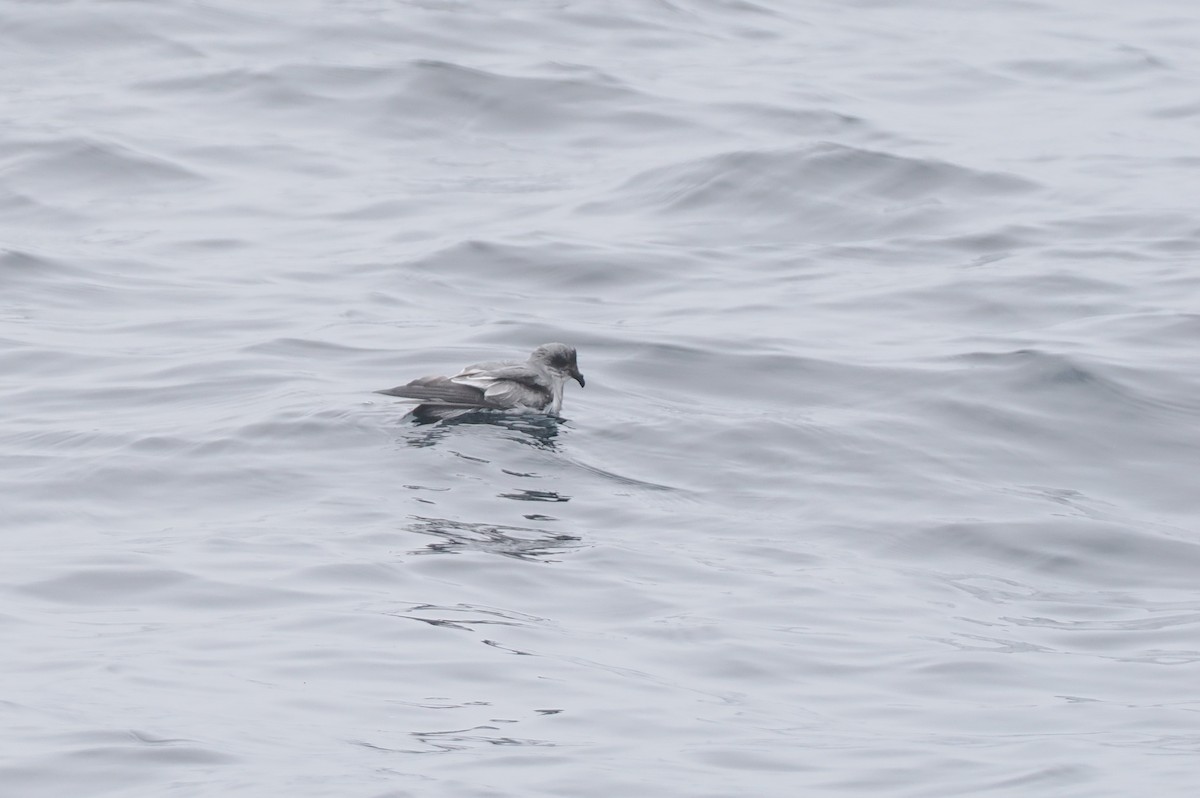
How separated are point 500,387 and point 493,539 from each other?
2086 mm

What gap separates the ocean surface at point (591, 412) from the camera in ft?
21.2

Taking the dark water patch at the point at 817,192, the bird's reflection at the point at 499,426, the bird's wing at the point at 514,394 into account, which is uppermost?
the dark water patch at the point at 817,192

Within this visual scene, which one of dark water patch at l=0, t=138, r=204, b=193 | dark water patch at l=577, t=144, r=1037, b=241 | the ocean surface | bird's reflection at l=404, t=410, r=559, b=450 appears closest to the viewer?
the ocean surface

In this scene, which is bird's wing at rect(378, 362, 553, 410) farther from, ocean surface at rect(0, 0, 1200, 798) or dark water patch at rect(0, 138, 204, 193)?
dark water patch at rect(0, 138, 204, 193)

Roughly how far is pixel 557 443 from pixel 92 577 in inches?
123

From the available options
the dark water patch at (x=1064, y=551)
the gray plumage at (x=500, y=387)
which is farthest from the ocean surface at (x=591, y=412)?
the gray plumage at (x=500, y=387)

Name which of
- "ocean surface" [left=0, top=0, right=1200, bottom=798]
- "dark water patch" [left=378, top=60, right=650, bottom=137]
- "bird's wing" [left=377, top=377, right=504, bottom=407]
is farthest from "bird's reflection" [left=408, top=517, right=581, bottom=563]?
"dark water patch" [left=378, top=60, right=650, bottom=137]

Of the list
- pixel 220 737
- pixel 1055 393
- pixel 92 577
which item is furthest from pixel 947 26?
pixel 220 737

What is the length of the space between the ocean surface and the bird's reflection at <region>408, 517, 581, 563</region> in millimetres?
32

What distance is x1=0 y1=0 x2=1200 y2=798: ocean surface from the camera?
21.2ft

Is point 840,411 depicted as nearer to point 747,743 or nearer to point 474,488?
point 474,488

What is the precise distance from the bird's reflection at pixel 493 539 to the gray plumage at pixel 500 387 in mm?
1582

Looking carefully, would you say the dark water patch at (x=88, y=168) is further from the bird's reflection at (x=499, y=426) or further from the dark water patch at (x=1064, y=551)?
the dark water patch at (x=1064, y=551)

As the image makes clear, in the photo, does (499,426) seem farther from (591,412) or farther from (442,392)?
(591,412)
